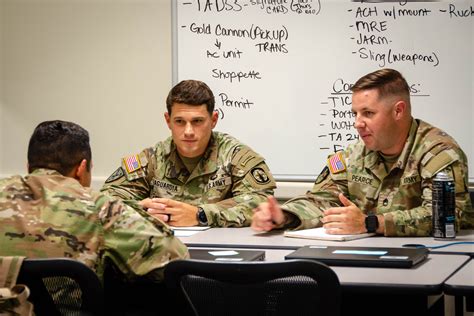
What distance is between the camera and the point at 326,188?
3.71m

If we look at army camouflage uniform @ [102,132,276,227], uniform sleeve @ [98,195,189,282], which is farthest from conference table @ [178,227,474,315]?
uniform sleeve @ [98,195,189,282]

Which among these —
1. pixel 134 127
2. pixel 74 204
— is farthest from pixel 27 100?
pixel 74 204

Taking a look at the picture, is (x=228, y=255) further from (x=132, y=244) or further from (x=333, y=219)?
(x=333, y=219)

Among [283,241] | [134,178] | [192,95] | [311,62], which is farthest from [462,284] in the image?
[311,62]

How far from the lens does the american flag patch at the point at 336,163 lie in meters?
3.70

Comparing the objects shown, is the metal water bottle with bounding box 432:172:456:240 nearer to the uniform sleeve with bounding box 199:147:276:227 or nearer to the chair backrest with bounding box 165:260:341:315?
the uniform sleeve with bounding box 199:147:276:227

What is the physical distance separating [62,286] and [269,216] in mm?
1355

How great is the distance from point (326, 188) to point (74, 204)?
171 cm

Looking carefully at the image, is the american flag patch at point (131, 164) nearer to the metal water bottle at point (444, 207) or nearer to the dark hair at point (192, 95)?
the dark hair at point (192, 95)

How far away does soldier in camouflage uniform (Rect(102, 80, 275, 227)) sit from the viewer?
3877mm

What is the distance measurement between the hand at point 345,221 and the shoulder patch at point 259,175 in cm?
72

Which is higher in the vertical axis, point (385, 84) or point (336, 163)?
point (385, 84)

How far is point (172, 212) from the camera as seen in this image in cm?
353

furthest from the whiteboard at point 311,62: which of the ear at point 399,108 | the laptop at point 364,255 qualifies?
the laptop at point 364,255
